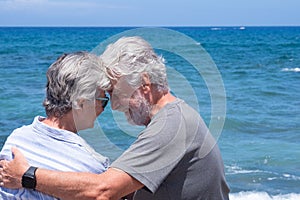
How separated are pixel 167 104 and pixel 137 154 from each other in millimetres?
312

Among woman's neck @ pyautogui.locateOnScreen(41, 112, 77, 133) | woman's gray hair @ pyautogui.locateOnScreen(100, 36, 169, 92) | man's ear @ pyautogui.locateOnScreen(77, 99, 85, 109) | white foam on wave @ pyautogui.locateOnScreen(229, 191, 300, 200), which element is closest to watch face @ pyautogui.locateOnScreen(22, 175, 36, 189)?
woman's neck @ pyautogui.locateOnScreen(41, 112, 77, 133)

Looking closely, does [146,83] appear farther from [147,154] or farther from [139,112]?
[147,154]

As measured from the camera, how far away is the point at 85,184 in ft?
8.07

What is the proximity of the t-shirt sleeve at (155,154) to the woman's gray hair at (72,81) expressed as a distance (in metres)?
0.31

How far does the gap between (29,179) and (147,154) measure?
19.6 inches

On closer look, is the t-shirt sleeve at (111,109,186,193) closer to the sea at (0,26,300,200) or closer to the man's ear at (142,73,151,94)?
the man's ear at (142,73,151,94)

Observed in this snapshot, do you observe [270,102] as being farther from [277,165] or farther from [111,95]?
[111,95]

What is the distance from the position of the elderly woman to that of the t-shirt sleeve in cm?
22

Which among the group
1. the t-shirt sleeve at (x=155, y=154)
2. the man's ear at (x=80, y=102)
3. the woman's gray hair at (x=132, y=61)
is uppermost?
the woman's gray hair at (x=132, y=61)

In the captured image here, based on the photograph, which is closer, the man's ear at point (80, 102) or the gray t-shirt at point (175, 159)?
the gray t-shirt at point (175, 159)

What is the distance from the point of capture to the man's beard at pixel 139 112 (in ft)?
8.87

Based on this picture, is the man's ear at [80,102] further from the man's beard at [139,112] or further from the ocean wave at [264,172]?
the ocean wave at [264,172]

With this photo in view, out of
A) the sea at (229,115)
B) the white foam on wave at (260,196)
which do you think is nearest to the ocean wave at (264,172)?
the sea at (229,115)

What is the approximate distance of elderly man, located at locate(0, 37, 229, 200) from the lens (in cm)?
246
